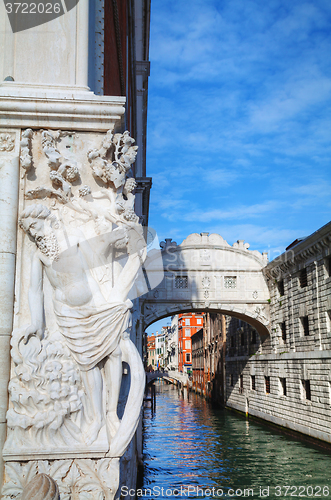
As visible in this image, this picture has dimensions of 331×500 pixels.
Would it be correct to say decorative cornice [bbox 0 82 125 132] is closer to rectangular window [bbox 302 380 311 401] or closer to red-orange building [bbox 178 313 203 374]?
rectangular window [bbox 302 380 311 401]

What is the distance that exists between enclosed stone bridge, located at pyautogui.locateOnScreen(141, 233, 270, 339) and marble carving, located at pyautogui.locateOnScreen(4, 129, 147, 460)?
17.4 m

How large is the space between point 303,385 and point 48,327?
50.8 feet

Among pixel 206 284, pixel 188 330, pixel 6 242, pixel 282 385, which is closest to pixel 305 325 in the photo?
pixel 282 385

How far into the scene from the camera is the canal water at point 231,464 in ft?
32.3

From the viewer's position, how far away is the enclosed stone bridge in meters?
20.4

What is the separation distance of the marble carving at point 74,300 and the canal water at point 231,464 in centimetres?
564

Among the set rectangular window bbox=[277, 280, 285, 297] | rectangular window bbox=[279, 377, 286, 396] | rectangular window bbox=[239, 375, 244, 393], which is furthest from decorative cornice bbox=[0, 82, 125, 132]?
rectangular window bbox=[239, 375, 244, 393]

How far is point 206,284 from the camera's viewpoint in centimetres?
2041

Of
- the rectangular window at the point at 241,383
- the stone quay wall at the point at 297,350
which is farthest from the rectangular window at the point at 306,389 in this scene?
the rectangular window at the point at 241,383

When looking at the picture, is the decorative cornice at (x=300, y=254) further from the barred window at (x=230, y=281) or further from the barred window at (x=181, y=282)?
the barred window at (x=181, y=282)

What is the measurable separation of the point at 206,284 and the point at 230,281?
1206 millimetres

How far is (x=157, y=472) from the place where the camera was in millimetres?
11180

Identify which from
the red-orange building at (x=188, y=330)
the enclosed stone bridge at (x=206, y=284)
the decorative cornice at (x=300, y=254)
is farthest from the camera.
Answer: the red-orange building at (x=188, y=330)

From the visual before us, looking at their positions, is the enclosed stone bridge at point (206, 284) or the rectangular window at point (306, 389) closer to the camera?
the rectangular window at point (306, 389)
